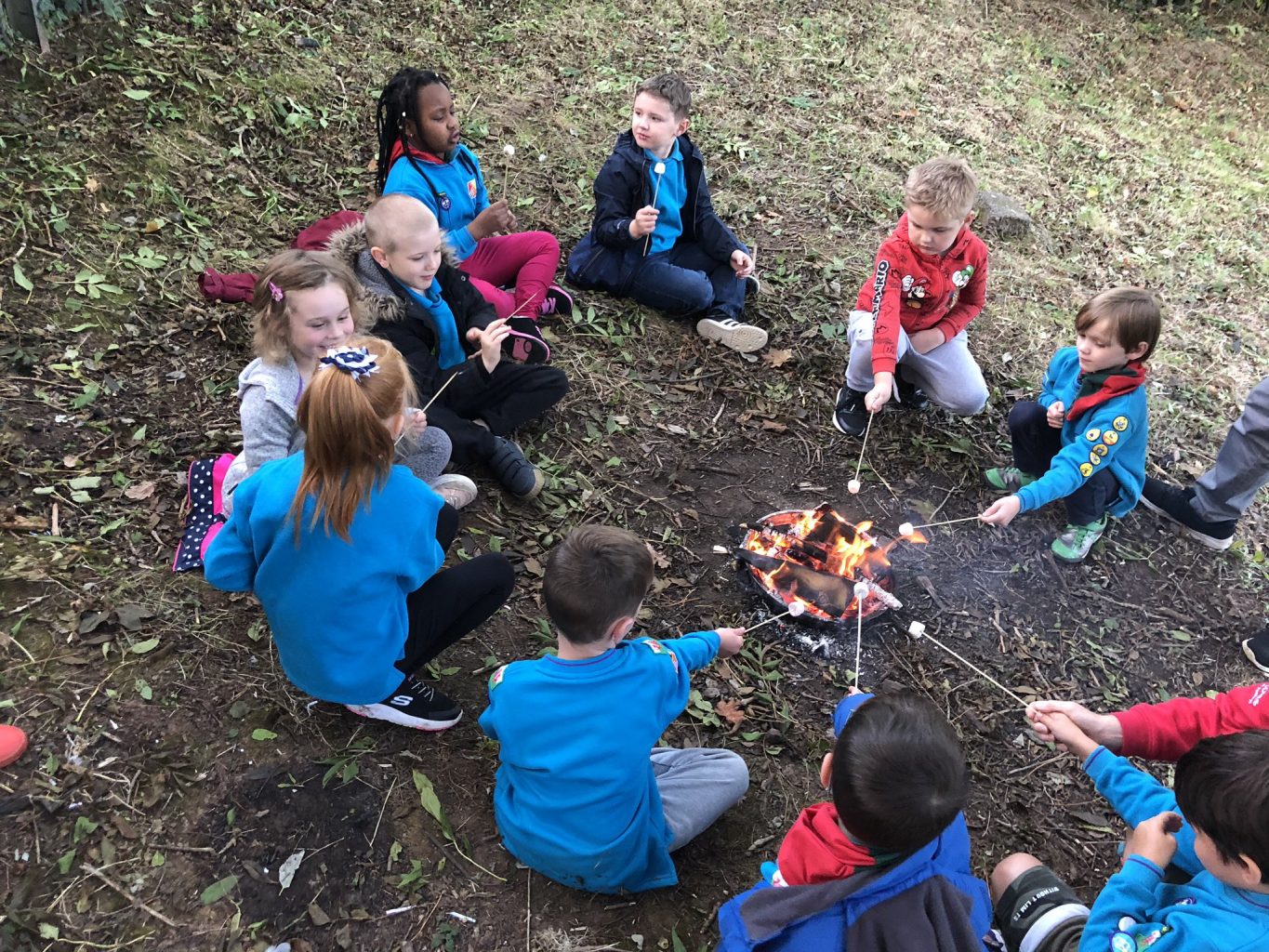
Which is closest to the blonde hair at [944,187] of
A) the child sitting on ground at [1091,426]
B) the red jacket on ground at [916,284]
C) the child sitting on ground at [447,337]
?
the red jacket on ground at [916,284]

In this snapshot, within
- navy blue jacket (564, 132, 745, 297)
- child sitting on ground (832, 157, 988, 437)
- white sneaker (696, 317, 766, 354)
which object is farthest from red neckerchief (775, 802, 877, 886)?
navy blue jacket (564, 132, 745, 297)

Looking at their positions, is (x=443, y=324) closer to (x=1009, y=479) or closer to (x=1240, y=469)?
(x=1009, y=479)

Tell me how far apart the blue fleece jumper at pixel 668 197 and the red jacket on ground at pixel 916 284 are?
1.47 m

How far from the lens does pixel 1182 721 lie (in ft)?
10.3

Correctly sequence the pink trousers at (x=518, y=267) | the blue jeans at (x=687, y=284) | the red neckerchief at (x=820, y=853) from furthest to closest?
the blue jeans at (x=687, y=284)
the pink trousers at (x=518, y=267)
the red neckerchief at (x=820, y=853)

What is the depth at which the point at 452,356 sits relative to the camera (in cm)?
469

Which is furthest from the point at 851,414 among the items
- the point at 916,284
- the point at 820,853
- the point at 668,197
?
the point at 820,853

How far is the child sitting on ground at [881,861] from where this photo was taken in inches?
87.8

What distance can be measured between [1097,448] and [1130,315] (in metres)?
0.68

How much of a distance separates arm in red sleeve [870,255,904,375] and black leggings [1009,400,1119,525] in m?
0.80

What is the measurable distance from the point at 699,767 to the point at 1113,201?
747cm

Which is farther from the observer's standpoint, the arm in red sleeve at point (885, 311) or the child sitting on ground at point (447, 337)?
the arm in red sleeve at point (885, 311)

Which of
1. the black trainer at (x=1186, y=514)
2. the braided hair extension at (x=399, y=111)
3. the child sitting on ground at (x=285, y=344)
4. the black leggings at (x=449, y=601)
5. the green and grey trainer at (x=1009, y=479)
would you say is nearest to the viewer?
the black leggings at (x=449, y=601)

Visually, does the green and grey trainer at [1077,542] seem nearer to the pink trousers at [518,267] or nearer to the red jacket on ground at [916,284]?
the red jacket on ground at [916,284]
